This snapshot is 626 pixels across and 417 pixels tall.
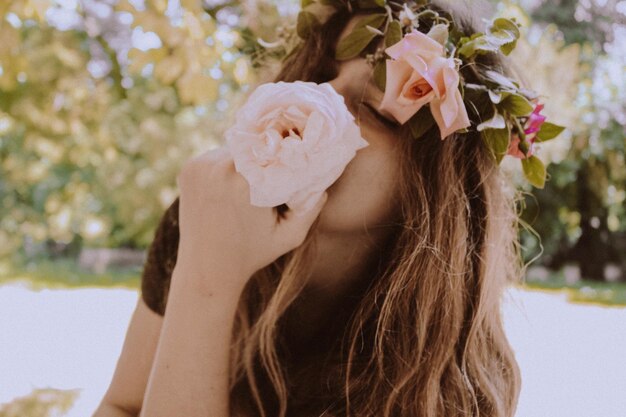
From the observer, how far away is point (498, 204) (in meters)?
1.58

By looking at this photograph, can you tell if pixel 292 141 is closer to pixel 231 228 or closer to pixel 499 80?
pixel 231 228

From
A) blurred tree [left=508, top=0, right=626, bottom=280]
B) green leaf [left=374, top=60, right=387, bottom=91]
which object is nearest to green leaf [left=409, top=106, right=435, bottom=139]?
green leaf [left=374, top=60, right=387, bottom=91]

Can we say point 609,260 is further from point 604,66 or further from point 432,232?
point 432,232

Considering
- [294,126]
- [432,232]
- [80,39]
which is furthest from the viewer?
[80,39]

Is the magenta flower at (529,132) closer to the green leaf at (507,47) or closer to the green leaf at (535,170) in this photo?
the green leaf at (535,170)

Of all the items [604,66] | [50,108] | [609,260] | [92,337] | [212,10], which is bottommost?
[609,260]

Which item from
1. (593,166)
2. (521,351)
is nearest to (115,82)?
(521,351)

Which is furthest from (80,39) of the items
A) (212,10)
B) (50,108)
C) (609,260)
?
(609,260)

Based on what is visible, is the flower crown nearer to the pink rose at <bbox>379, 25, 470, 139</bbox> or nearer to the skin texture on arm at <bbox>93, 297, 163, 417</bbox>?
the pink rose at <bbox>379, 25, 470, 139</bbox>

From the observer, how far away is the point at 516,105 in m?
1.37

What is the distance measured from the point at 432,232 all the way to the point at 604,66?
27.0 ft

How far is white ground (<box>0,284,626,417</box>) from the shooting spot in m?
Result: 3.13

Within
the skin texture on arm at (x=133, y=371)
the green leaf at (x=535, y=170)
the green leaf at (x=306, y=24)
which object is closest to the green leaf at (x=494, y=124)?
the green leaf at (x=535, y=170)

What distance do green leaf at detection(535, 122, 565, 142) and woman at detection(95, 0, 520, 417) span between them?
16cm
